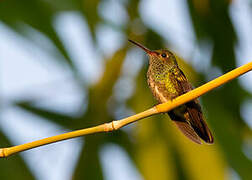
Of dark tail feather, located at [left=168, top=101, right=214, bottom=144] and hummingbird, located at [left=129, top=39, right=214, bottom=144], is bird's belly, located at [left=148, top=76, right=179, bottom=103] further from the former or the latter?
dark tail feather, located at [left=168, top=101, right=214, bottom=144]

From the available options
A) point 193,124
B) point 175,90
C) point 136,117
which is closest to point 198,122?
point 193,124

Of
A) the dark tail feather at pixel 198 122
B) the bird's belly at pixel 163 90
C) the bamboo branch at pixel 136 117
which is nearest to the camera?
the bamboo branch at pixel 136 117

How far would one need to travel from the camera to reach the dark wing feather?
168cm

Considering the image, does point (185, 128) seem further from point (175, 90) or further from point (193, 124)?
point (175, 90)

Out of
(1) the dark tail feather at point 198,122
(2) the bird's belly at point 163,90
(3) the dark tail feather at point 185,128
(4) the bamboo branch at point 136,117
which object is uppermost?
(4) the bamboo branch at point 136,117

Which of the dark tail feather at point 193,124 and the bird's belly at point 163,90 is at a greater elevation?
the bird's belly at point 163,90

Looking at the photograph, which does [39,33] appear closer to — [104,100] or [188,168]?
[104,100]

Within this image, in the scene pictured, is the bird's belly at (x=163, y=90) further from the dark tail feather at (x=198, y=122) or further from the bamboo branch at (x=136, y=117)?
the bamboo branch at (x=136, y=117)

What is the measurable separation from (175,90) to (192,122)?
237 mm

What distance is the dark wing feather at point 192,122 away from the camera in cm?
168

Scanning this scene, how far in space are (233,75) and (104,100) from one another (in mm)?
1059

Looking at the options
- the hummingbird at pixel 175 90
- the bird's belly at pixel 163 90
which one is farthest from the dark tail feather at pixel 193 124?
the bird's belly at pixel 163 90

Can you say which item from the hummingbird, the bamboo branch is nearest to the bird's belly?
the hummingbird

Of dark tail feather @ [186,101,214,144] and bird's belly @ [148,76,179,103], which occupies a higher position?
bird's belly @ [148,76,179,103]
